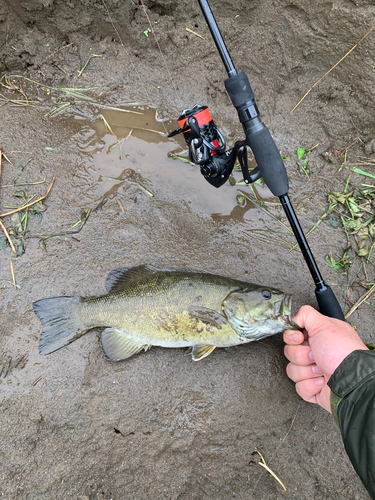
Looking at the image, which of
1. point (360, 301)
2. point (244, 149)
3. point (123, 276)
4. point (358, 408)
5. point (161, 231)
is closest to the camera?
point (358, 408)

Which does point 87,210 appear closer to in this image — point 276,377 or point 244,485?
point 276,377

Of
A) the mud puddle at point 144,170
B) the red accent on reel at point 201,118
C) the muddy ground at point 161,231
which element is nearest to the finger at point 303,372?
the muddy ground at point 161,231

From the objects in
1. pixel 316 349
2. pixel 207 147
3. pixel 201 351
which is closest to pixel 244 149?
pixel 207 147

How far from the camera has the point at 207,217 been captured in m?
3.56

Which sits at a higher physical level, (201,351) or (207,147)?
(207,147)

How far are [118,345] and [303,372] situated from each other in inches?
71.0

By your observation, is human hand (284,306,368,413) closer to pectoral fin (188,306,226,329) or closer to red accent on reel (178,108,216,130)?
pectoral fin (188,306,226,329)

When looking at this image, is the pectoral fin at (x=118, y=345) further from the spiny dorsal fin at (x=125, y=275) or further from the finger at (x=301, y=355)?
the finger at (x=301, y=355)

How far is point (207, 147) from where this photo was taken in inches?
111

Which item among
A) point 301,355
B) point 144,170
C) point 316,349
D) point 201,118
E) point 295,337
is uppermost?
point 201,118

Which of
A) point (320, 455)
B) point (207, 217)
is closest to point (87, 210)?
point (207, 217)

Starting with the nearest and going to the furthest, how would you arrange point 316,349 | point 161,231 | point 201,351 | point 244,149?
1. point 316,349
2. point 244,149
3. point 201,351
4. point 161,231

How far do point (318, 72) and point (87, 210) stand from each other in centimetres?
326

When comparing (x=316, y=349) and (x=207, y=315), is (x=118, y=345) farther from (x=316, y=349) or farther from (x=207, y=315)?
(x=316, y=349)
